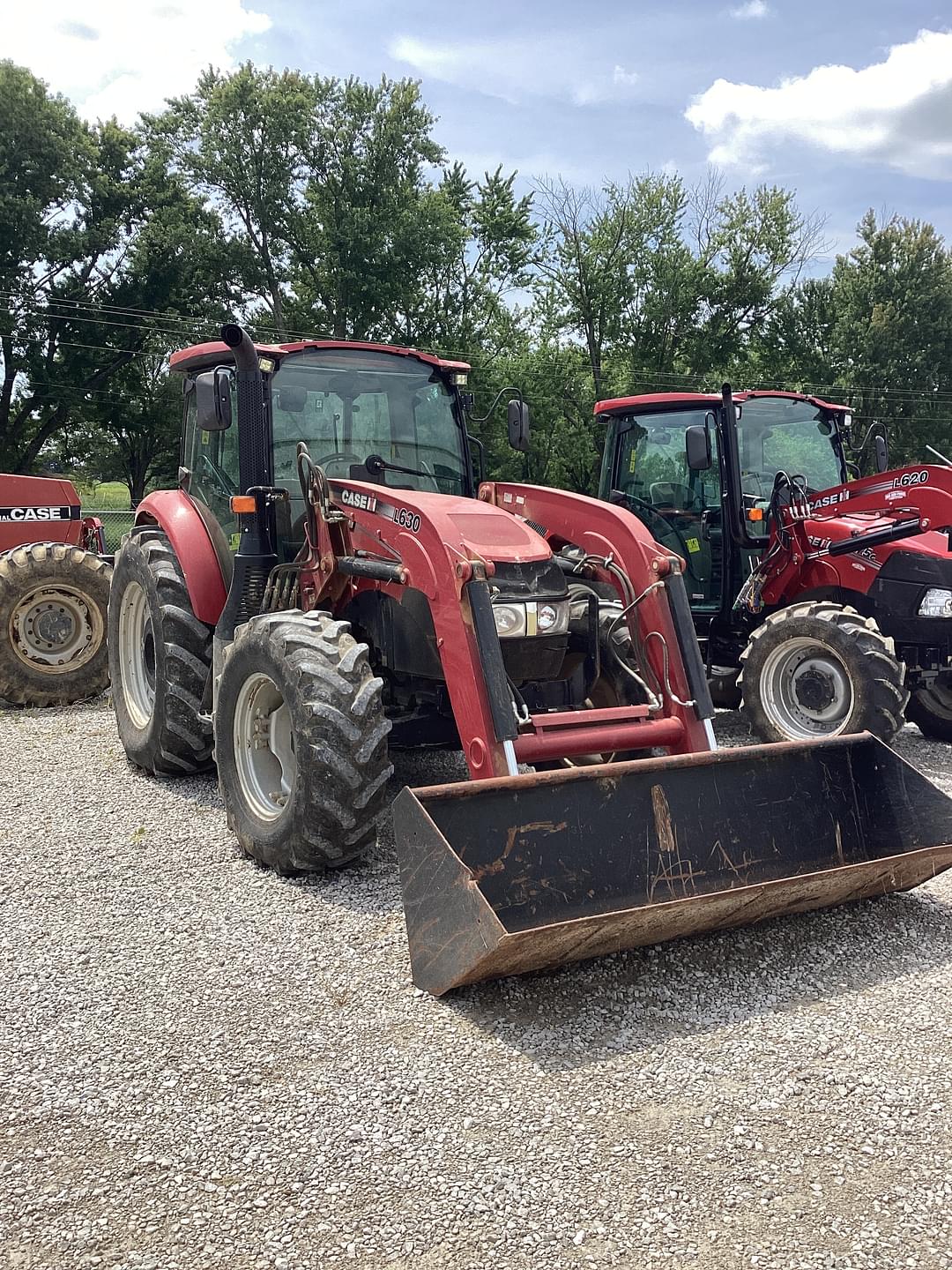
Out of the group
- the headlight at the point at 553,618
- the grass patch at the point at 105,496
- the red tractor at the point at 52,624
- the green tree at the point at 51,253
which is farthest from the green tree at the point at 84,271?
the headlight at the point at 553,618

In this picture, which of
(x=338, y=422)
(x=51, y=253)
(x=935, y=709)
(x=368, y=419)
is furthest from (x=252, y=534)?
(x=51, y=253)

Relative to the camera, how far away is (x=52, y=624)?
9305mm

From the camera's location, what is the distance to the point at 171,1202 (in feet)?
8.45

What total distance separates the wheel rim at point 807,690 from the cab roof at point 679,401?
213 cm

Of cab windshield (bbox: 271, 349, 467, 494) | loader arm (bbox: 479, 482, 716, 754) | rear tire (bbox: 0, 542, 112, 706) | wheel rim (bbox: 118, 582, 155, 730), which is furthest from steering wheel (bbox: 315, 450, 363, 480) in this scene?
rear tire (bbox: 0, 542, 112, 706)

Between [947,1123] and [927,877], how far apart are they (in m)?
1.54

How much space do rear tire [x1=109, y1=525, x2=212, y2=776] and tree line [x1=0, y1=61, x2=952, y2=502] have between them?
20388 millimetres

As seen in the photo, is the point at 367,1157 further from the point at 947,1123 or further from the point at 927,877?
the point at 927,877

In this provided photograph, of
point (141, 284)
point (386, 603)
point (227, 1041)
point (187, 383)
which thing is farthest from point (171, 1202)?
point (141, 284)

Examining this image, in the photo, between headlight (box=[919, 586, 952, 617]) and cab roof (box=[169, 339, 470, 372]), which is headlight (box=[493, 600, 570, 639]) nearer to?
cab roof (box=[169, 339, 470, 372])

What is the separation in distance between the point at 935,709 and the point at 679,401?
122 inches

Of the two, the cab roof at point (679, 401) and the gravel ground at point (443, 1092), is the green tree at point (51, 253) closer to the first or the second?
the cab roof at point (679, 401)

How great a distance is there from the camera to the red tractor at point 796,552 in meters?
6.94

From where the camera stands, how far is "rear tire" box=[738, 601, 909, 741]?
21.8ft
